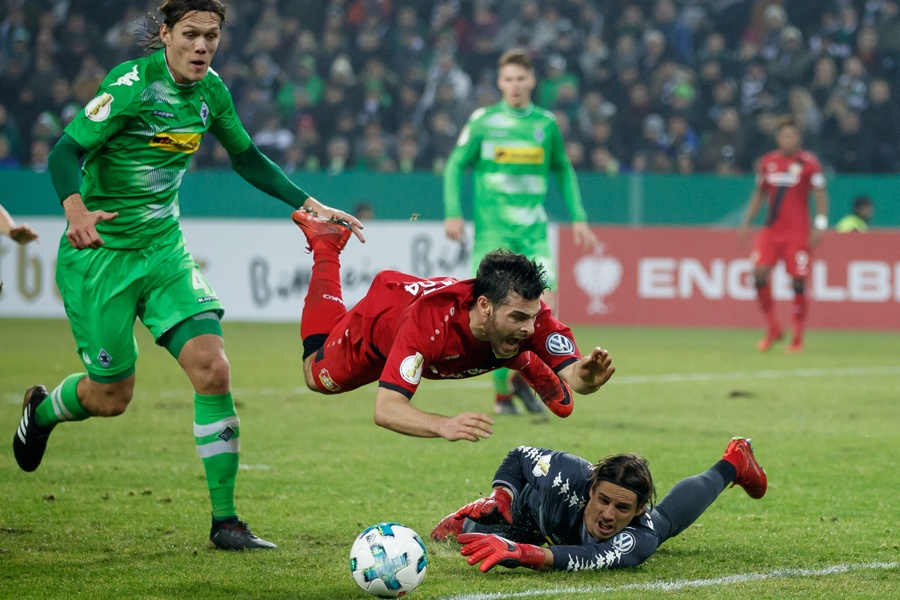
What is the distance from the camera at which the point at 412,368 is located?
15.7 ft

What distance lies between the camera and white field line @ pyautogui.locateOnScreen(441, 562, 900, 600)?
14.9ft

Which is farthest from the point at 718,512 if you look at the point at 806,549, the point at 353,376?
the point at 353,376

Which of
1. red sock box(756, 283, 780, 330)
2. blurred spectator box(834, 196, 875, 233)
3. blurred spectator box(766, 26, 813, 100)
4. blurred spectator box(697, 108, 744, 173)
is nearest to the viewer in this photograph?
red sock box(756, 283, 780, 330)

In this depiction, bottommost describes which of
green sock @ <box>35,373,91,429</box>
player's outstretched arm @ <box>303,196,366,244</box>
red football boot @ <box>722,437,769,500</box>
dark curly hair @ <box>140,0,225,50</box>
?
red football boot @ <box>722,437,769,500</box>

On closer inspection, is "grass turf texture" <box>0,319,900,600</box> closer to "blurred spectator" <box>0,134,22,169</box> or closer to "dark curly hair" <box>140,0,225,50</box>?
"dark curly hair" <box>140,0,225,50</box>

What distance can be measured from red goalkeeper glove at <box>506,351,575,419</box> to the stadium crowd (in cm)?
1354

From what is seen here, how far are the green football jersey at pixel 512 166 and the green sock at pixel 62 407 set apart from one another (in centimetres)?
426

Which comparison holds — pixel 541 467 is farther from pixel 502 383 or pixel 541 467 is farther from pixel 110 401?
pixel 502 383

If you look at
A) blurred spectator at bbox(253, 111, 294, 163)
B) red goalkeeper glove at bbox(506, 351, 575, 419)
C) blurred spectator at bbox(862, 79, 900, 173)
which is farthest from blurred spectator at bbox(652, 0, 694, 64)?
red goalkeeper glove at bbox(506, 351, 575, 419)

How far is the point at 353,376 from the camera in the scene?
5699 millimetres

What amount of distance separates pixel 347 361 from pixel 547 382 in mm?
947

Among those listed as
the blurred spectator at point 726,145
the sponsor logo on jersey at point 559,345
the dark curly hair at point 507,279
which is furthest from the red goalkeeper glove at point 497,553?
the blurred spectator at point 726,145

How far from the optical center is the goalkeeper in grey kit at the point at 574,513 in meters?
4.90

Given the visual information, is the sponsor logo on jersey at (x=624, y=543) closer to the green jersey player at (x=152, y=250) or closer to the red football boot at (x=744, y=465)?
the red football boot at (x=744, y=465)
